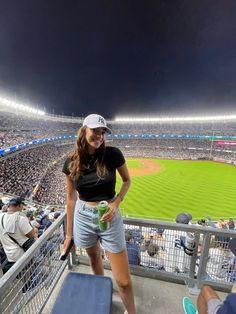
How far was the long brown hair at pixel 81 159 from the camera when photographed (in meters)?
1.60

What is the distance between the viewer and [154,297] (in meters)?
2.15

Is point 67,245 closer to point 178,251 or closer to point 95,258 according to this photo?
point 95,258

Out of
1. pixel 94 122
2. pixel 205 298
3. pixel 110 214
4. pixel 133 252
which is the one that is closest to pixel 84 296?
pixel 110 214

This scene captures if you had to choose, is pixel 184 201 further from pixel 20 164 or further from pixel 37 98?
pixel 37 98

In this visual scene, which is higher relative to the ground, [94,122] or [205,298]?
[94,122]

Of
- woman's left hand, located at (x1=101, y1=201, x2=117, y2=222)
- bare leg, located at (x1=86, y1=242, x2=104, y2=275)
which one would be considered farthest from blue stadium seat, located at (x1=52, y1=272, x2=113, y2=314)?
woman's left hand, located at (x1=101, y1=201, x2=117, y2=222)

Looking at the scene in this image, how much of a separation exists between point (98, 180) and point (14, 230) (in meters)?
1.85

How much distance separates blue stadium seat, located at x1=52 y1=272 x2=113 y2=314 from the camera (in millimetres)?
1599

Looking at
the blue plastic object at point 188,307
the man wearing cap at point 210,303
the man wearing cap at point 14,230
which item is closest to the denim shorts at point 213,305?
the man wearing cap at point 210,303

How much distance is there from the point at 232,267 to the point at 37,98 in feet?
136

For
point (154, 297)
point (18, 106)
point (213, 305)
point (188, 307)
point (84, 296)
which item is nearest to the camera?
point (213, 305)

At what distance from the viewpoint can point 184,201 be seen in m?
13.0

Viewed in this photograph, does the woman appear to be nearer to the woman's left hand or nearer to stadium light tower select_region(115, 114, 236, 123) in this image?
the woman's left hand

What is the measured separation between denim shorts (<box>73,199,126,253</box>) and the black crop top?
0.13 metres
